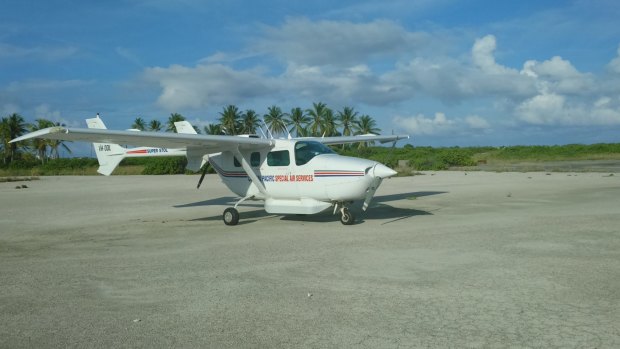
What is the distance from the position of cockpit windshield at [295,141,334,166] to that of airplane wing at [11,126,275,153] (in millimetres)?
847

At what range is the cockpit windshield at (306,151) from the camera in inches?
496

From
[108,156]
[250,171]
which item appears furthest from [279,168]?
[108,156]

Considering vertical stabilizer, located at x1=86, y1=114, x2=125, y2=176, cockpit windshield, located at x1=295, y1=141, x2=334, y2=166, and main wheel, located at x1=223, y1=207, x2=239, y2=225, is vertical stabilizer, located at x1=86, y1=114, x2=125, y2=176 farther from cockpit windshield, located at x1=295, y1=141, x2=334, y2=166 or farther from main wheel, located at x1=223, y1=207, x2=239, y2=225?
cockpit windshield, located at x1=295, y1=141, x2=334, y2=166

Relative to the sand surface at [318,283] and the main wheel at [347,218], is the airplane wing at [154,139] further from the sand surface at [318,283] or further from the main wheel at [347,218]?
the main wheel at [347,218]

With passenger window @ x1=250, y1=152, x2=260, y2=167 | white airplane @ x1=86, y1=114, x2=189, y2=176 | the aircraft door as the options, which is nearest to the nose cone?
the aircraft door

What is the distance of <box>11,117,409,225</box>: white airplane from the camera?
1156cm

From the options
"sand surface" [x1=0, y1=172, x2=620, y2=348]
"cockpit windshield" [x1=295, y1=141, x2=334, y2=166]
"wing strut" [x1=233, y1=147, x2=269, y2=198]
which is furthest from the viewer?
"wing strut" [x1=233, y1=147, x2=269, y2=198]

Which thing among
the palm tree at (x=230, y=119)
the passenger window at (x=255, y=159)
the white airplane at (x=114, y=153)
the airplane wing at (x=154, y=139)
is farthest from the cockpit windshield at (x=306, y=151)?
the palm tree at (x=230, y=119)

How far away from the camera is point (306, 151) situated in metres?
12.7

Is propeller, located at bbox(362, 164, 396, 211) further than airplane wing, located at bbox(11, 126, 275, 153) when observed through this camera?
Yes

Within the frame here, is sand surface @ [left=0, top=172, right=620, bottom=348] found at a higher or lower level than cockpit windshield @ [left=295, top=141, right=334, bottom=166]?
lower

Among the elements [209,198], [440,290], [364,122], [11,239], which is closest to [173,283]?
[440,290]

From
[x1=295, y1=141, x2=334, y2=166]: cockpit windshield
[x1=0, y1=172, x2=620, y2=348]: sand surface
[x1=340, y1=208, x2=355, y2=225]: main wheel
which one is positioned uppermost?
[x1=295, y1=141, x2=334, y2=166]: cockpit windshield

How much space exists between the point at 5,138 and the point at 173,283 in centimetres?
8913
